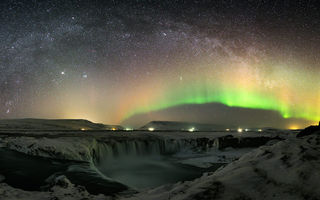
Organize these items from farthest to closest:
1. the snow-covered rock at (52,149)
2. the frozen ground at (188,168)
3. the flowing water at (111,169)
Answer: the snow-covered rock at (52,149) → the flowing water at (111,169) → the frozen ground at (188,168)

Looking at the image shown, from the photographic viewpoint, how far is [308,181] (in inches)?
139

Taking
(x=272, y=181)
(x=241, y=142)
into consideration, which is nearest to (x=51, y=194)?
(x=272, y=181)

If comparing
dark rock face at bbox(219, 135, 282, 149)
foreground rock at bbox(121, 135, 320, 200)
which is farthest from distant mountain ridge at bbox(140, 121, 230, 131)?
foreground rock at bbox(121, 135, 320, 200)

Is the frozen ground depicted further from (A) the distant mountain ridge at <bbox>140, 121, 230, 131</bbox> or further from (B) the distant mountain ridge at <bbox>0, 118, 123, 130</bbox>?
(A) the distant mountain ridge at <bbox>140, 121, 230, 131</bbox>

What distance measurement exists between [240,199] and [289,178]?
3.62 feet

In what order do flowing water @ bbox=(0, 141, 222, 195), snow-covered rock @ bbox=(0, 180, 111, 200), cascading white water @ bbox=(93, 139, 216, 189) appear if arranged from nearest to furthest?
snow-covered rock @ bbox=(0, 180, 111, 200)
flowing water @ bbox=(0, 141, 222, 195)
cascading white water @ bbox=(93, 139, 216, 189)

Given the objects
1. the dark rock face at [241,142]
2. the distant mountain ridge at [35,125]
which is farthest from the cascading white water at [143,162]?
the distant mountain ridge at [35,125]

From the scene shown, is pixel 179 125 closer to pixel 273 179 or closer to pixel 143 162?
pixel 143 162

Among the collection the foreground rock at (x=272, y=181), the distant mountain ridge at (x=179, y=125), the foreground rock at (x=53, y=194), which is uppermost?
the foreground rock at (x=272, y=181)

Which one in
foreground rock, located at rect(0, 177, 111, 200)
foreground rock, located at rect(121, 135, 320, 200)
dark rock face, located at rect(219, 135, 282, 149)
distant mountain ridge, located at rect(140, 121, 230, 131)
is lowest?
distant mountain ridge, located at rect(140, 121, 230, 131)

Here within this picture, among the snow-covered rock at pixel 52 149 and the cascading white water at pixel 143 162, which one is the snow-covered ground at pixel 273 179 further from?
the snow-covered rock at pixel 52 149

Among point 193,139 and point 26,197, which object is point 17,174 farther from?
point 193,139

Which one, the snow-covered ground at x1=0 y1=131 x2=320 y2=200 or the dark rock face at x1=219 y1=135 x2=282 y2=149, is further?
the dark rock face at x1=219 y1=135 x2=282 y2=149

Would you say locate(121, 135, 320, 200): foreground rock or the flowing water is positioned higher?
locate(121, 135, 320, 200): foreground rock
